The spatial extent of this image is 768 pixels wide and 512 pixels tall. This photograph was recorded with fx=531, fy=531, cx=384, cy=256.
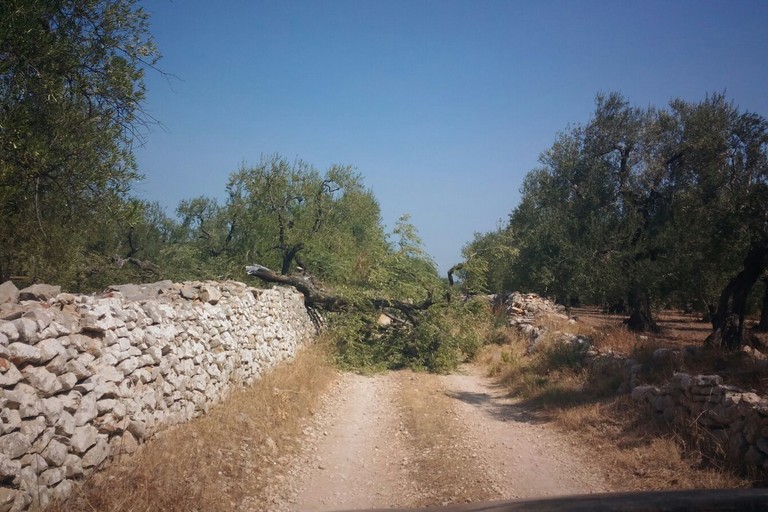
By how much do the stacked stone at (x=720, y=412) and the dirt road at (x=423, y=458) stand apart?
1508mm

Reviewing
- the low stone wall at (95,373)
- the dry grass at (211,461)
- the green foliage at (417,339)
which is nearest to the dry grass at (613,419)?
the green foliage at (417,339)

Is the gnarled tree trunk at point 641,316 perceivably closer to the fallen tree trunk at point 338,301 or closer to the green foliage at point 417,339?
the green foliage at point 417,339

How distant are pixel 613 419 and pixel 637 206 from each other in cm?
1230

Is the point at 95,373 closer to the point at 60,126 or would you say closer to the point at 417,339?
the point at 60,126

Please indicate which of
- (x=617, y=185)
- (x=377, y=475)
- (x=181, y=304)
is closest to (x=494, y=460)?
(x=377, y=475)

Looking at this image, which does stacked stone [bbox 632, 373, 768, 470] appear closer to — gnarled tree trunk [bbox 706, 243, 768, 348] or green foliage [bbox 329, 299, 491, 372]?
gnarled tree trunk [bbox 706, 243, 768, 348]

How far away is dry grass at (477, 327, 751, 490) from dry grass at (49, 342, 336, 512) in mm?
4461

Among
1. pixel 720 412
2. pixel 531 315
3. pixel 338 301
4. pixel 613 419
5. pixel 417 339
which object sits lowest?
pixel 613 419

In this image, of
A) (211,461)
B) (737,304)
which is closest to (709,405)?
(737,304)

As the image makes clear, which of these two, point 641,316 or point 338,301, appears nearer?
point 338,301

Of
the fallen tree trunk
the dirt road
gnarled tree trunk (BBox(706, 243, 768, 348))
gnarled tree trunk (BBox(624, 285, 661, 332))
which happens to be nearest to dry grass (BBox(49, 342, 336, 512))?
the dirt road

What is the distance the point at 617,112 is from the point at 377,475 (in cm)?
1729

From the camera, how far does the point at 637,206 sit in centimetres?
1880

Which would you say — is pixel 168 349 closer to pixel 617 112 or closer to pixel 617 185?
pixel 617 185
